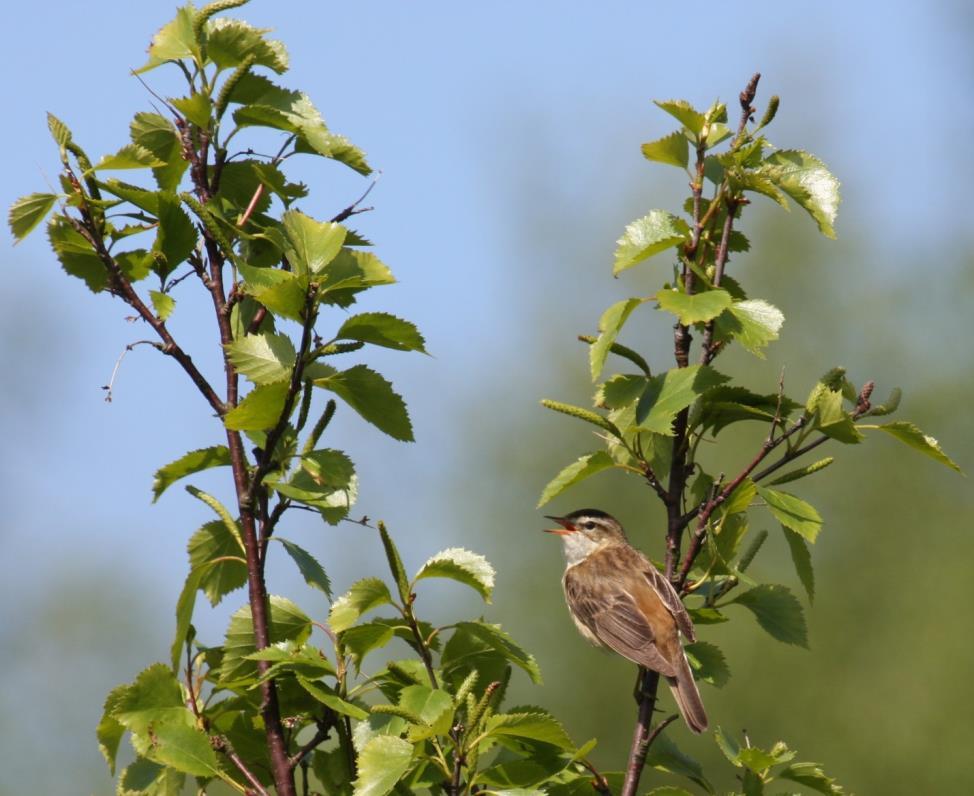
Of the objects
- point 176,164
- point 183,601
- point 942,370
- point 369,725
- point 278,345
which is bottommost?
point 369,725

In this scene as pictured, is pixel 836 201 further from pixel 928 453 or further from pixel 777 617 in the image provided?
pixel 777 617

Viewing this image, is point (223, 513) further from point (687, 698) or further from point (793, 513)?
point (687, 698)

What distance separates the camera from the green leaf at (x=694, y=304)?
11.9 ft

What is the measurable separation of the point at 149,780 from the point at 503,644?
3.43ft

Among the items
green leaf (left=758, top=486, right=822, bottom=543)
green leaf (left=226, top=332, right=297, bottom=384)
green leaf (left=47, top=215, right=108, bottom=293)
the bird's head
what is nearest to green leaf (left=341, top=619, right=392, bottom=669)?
green leaf (left=226, top=332, right=297, bottom=384)

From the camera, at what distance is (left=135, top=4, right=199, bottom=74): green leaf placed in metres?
3.85

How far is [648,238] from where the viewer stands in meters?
4.00

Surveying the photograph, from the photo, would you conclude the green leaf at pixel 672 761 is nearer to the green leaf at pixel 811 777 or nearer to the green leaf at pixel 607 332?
the green leaf at pixel 811 777

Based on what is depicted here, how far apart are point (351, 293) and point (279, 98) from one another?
753 mm

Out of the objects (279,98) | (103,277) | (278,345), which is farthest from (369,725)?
(279,98)

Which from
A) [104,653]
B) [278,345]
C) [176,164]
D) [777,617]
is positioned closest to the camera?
[278,345]

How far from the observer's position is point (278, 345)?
11.1 feet

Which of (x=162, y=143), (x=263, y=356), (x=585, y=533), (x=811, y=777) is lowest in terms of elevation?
(x=811, y=777)

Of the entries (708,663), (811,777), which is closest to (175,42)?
(708,663)
